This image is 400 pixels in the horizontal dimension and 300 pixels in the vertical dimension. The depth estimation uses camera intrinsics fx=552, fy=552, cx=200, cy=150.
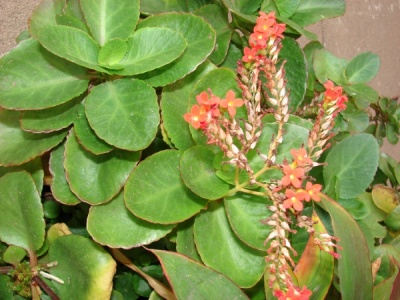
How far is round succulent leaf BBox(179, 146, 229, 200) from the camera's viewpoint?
0.67 metres

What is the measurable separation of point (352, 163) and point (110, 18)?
1.37 feet

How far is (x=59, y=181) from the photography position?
75cm

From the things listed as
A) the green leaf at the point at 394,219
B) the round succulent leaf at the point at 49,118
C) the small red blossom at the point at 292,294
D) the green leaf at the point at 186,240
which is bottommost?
the green leaf at the point at 394,219

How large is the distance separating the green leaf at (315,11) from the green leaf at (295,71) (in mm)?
64

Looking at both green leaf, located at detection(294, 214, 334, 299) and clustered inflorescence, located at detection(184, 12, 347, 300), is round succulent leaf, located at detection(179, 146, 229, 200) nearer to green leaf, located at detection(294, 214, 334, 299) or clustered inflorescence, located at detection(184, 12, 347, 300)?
clustered inflorescence, located at detection(184, 12, 347, 300)

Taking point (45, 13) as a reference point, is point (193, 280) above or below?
below

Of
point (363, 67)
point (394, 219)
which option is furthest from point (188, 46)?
point (394, 219)

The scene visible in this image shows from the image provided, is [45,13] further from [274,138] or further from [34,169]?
[274,138]

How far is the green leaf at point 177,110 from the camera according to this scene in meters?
0.72

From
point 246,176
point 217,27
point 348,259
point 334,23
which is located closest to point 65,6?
point 217,27

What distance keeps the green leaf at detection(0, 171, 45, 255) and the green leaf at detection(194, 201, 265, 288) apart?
224 millimetres

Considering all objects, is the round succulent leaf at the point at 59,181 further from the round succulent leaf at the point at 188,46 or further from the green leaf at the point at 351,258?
the green leaf at the point at 351,258

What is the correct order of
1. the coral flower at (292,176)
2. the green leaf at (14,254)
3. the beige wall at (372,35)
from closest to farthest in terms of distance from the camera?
1. the coral flower at (292,176)
2. the green leaf at (14,254)
3. the beige wall at (372,35)

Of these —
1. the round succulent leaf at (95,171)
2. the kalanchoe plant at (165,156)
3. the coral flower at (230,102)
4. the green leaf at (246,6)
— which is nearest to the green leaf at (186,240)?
the kalanchoe plant at (165,156)
